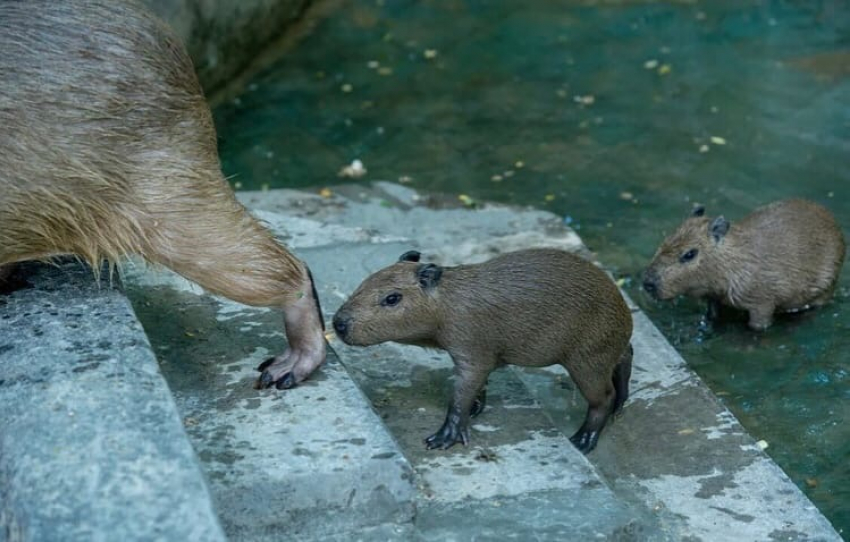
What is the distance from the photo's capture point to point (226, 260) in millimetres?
4367

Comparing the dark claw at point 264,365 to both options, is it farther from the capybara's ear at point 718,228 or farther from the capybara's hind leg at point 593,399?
the capybara's ear at point 718,228

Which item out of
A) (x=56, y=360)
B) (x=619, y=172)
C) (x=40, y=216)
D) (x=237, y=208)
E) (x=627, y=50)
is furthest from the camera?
(x=627, y=50)

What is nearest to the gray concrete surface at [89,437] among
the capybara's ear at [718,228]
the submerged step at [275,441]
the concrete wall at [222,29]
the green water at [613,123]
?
the submerged step at [275,441]

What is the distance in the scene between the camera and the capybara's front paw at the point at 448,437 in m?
4.53

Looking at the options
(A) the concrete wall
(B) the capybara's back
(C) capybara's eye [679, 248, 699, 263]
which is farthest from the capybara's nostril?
(A) the concrete wall

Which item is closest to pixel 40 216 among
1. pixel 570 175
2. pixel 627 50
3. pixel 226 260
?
pixel 226 260

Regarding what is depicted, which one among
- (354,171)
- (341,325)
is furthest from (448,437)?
(354,171)

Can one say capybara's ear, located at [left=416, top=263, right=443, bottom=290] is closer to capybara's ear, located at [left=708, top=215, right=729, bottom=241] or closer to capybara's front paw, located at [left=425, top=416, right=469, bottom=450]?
capybara's front paw, located at [left=425, top=416, right=469, bottom=450]

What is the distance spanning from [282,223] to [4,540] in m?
3.18

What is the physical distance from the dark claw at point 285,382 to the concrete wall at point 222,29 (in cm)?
384

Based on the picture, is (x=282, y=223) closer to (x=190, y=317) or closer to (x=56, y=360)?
(x=190, y=317)

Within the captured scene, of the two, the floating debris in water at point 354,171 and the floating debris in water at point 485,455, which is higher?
the floating debris in water at point 485,455

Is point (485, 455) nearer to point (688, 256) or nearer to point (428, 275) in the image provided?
point (428, 275)

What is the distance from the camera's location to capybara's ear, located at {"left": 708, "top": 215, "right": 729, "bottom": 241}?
6051 millimetres
